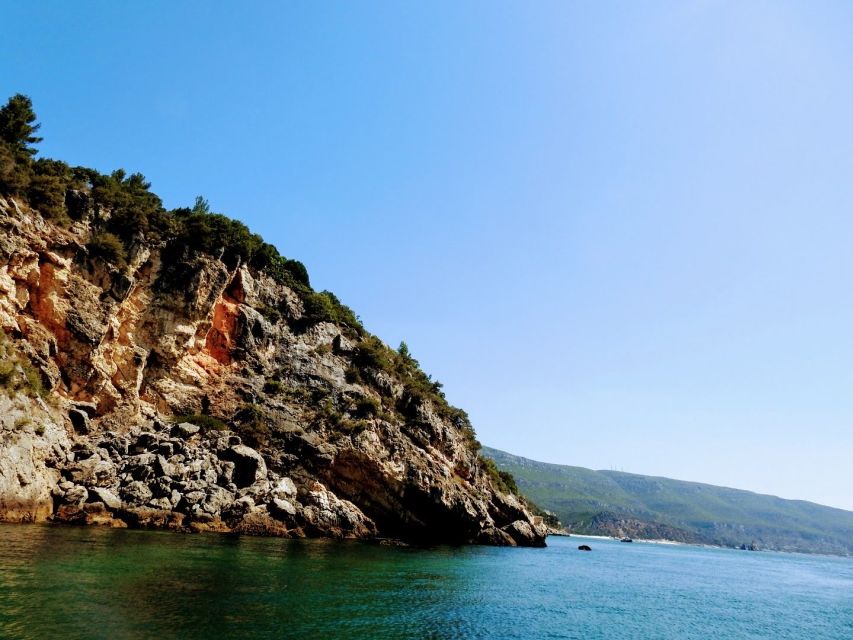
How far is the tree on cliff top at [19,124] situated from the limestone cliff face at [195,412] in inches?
327

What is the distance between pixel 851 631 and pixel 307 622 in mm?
32572

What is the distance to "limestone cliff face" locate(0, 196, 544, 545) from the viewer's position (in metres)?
37.6

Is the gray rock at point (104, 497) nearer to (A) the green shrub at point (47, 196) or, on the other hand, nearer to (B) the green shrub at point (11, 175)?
(A) the green shrub at point (47, 196)

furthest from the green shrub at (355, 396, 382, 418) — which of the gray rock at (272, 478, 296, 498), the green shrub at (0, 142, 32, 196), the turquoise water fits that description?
the green shrub at (0, 142, 32, 196)

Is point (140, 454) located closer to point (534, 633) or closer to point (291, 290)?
point (291, 290)

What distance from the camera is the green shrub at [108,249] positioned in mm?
45469

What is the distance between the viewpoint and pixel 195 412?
160 ft

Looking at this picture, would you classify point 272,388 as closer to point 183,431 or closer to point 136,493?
point 183,431

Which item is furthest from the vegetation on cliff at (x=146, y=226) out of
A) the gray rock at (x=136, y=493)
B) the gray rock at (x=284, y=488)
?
the gray rock at (x=136, y=493)

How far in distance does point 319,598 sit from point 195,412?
32.9 m

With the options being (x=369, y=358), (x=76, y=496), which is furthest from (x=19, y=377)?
(x=369, y=358)

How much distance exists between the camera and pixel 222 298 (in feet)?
183

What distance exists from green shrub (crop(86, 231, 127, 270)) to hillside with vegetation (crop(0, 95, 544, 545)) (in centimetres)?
19

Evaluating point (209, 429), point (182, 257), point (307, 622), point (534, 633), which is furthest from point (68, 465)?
point (534, 633)
